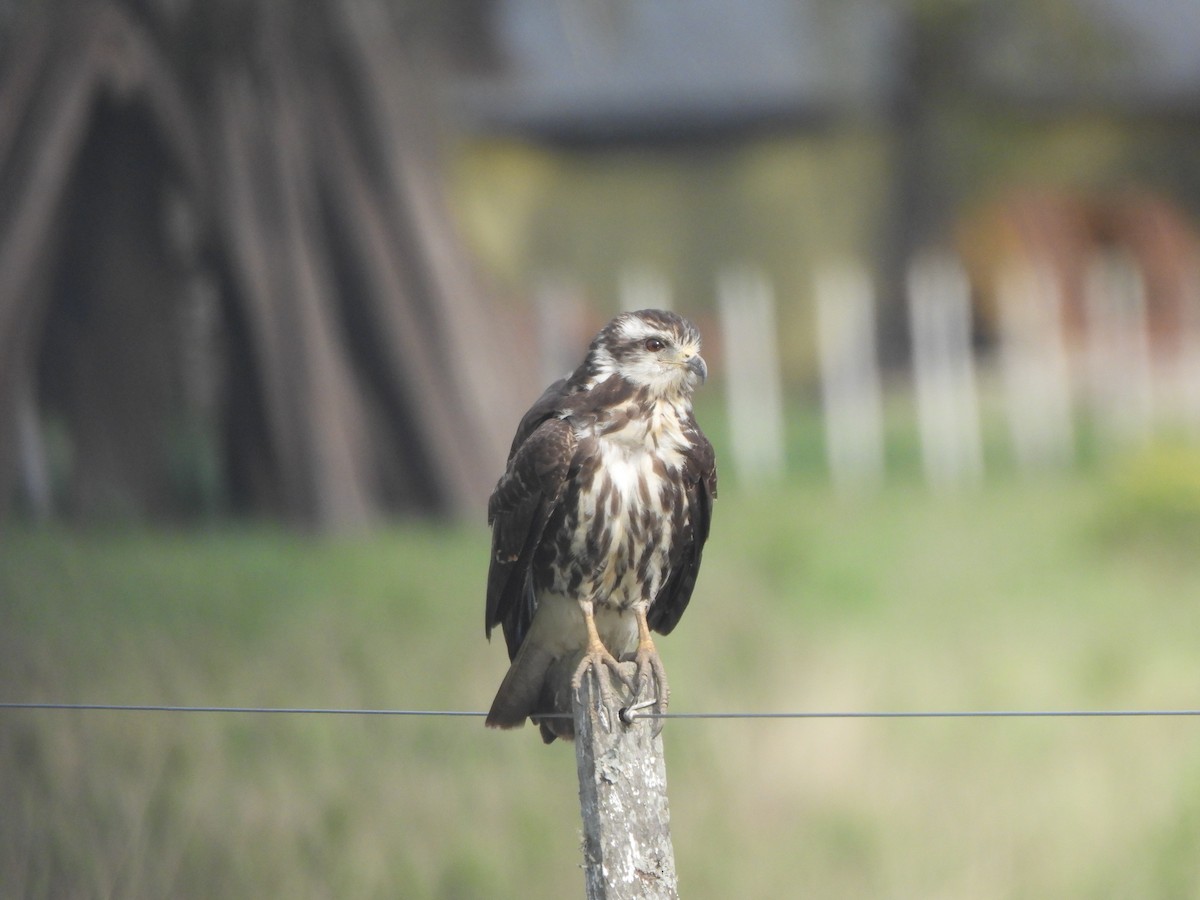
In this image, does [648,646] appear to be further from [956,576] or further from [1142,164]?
[1142,164]

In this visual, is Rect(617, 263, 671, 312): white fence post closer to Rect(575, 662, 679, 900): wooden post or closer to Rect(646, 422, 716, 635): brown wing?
Rect(646, 422, 716, 635): brown wing

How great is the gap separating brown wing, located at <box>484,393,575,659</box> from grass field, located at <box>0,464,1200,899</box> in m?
1.40

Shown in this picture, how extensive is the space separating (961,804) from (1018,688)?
1.58 metres

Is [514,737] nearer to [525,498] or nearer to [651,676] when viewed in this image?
[525,498]

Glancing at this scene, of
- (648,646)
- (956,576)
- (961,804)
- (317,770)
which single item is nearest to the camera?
(648,646)

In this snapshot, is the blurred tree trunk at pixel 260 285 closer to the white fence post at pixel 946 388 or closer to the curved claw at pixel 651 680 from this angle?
the white fence post at pixel 946 388

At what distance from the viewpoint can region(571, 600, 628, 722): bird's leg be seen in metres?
3.33

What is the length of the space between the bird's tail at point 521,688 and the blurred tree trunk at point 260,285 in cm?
697

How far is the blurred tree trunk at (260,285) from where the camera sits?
36.0 feet

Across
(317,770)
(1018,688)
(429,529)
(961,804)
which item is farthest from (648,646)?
(429,529)

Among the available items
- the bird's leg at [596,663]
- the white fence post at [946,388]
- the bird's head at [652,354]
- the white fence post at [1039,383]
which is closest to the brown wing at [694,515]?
the bird's head at [652,354]

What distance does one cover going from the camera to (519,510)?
4.13 m

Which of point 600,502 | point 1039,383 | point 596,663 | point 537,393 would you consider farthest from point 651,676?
point 1039,383

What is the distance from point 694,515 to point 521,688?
1.95 feet
